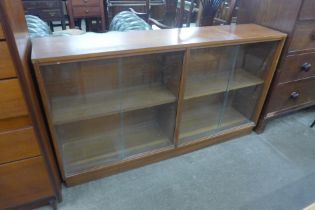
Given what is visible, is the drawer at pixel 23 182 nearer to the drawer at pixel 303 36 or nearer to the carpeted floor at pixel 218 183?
the carpeted floor at pixel 218 183

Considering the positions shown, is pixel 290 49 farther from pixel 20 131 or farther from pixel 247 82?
pixel 20 131

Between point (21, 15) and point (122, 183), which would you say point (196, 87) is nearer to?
point (122, 183)

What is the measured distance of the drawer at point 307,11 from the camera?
1.33 meters

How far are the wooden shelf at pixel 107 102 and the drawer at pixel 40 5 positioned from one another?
2232 mm

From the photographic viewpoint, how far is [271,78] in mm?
1557

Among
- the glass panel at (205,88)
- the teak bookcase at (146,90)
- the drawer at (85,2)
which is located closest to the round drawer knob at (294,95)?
the teak bookcase at (146,90)

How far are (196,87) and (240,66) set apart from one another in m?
0.44

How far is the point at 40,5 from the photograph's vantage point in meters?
2.92

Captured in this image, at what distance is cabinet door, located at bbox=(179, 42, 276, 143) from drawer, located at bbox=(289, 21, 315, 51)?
12 centimetres

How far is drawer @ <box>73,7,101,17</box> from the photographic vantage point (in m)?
3.03

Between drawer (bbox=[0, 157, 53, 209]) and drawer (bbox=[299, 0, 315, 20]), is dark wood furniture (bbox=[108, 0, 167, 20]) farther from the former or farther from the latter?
drawer (bbox=[0, 157, 53, 209])

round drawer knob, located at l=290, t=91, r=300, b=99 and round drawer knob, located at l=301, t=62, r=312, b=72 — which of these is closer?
round drawer knob, located at l=301, t=62, r=312, b=72

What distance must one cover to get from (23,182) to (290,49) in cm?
161

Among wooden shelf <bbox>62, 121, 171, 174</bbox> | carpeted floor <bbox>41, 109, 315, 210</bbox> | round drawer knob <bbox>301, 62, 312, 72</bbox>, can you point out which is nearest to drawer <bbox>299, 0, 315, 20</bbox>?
round drawer knob <bbox>301, 62, 312, 72</bbox>
